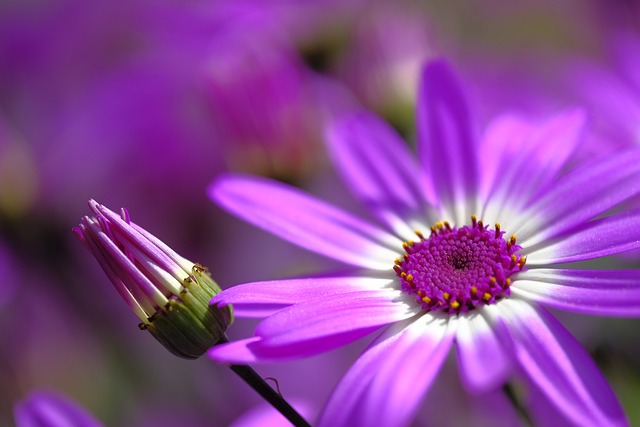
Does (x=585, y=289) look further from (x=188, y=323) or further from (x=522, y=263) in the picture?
(x=188, y=323)

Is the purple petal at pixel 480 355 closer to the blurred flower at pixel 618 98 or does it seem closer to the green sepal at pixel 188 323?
the green sepal at pixel 188 323

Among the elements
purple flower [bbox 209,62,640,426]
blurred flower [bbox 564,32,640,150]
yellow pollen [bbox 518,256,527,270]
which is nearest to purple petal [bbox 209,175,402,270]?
purple flower [bbox 209,62,640,426]

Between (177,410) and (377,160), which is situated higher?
(377,160)

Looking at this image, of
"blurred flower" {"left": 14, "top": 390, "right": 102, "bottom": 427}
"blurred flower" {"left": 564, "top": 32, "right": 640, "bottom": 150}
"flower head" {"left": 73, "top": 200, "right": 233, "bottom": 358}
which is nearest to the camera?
"flower head" {"left": 73, "top": 200, "right": 233, "bottom": 358}

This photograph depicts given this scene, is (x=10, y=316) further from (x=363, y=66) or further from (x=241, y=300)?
(x=241, y=300)

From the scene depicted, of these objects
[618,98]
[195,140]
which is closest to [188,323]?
[618,98]

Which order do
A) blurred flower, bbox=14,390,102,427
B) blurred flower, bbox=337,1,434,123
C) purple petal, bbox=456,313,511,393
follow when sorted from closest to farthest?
purple petal, bbox=456,313,511,393 → blurred flower, bbox=14,390,102,427 → blurred flower, bbox=337,1,434,123

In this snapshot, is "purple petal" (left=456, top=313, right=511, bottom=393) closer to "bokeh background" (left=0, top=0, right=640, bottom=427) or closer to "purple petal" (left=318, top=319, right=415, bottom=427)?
"purple petal" (left=318, top=319, right=415, bottom=427)

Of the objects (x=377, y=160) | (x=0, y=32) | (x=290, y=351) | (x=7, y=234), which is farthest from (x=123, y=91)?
(x=290, y=351)

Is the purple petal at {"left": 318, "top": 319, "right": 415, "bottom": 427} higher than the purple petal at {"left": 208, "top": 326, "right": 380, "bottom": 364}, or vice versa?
the purple petal at {"left": 208, "top": 326, "right": 380, "bottom": 364}
